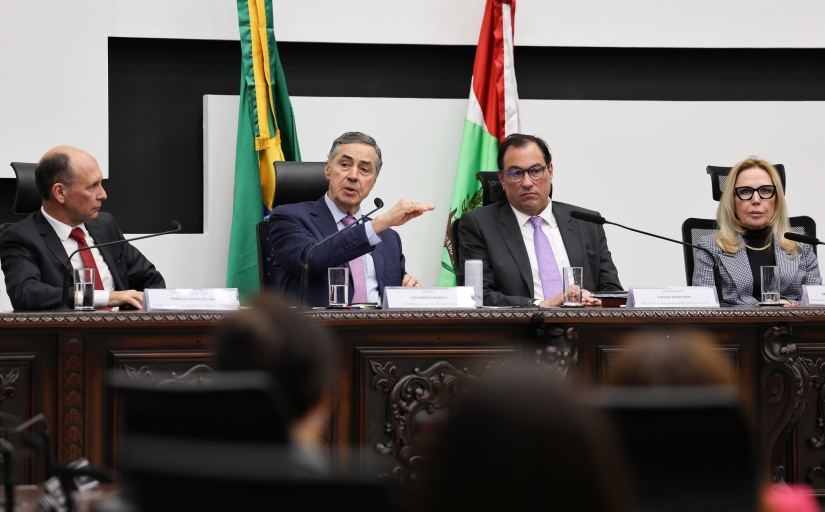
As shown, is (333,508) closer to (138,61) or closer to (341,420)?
(341,420)

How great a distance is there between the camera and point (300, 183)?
153 inches

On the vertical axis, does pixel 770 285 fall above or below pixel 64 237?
below

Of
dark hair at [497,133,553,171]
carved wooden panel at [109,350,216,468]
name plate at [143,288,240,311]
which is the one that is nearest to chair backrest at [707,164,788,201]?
dark hair at [497,133,553,171]

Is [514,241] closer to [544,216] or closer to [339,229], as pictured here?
[544,216]

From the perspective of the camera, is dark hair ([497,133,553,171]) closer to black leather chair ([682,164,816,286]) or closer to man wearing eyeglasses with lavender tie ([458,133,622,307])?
man wearing eyeglasses with lavender tie ([458,133,622,307])

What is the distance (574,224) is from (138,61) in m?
2.49

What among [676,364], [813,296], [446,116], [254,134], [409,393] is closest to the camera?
[676,364]

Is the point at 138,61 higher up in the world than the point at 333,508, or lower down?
higher up

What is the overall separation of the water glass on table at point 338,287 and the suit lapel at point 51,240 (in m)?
1.07

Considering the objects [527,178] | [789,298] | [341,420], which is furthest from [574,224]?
[341,420]

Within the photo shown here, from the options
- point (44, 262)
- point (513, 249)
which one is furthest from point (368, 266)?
point (44, 262)

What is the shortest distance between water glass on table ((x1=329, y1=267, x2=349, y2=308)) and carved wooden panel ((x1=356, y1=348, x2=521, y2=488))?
9.1 inches

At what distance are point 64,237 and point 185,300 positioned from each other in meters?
0.87

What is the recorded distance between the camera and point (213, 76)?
4.98m
